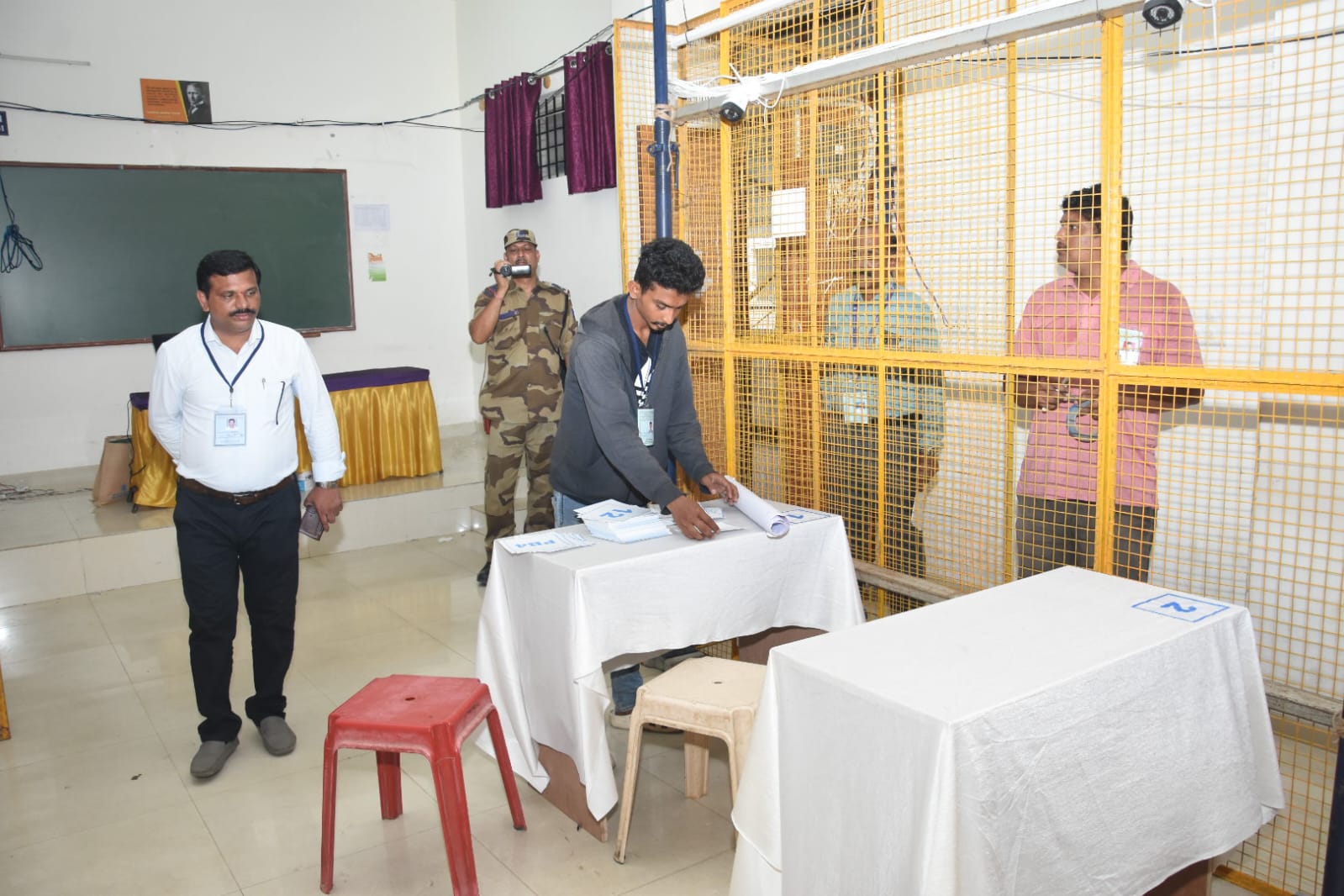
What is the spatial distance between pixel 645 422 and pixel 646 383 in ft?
0.39

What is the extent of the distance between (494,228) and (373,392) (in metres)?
2.14

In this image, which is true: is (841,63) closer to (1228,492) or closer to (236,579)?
(1228,492)

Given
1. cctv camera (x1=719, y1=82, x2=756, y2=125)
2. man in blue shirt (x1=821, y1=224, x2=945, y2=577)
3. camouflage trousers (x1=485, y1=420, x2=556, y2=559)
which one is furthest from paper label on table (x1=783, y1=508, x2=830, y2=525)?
camouflage trousers (x1=485, y1=420, x2=556, y2=559)

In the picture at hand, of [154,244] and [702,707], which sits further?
[154,244]

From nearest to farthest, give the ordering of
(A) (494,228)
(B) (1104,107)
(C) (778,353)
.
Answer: (B) (1104,107) → (C) (778,353) → (A) (494,228)

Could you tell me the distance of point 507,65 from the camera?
728cm

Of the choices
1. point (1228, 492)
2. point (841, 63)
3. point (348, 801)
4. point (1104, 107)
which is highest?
point (841, 63)

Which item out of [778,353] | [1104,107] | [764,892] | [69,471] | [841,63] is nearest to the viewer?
[764,892]

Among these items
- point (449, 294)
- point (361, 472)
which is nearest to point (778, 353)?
point (361, 472)

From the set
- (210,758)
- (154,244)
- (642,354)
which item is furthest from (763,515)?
(154,244)

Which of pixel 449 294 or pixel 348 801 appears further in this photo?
pixel 449 294

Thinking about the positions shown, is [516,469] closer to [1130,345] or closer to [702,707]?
[702,707]

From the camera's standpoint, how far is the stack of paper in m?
2.68

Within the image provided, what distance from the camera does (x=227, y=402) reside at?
2.98m
